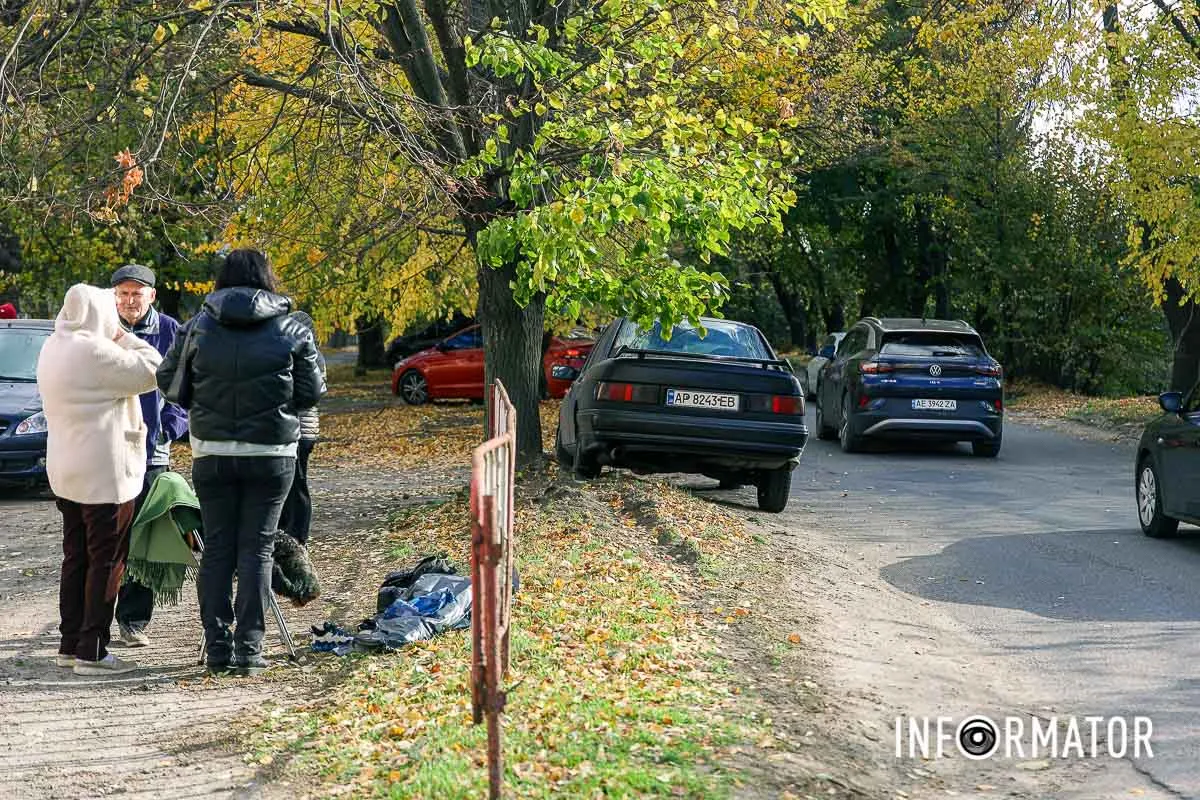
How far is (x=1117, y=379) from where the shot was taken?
33.6 meters

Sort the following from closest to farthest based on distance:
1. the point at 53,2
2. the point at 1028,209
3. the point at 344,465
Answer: the point at 53,2 → the point at 344,465 → the point at 1028,209

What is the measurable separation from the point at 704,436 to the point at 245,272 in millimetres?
6648

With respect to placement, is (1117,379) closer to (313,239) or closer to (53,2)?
(313,239)

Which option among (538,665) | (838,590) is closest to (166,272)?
(838,590)

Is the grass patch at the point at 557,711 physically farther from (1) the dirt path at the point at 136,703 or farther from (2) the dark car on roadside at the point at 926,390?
(2) the dark car on roadside at the point at 926,390

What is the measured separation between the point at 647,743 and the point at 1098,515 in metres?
9.17

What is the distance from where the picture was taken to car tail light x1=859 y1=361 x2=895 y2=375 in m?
19.3

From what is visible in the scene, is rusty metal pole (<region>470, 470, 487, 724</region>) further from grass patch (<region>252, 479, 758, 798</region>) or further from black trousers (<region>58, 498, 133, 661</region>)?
black trousers (<region>58, 498, 133, 661</region>)

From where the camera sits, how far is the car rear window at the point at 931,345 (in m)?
19.5

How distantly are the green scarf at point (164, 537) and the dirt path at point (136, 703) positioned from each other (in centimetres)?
42

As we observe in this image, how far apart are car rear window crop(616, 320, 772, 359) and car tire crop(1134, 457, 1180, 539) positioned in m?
3.64

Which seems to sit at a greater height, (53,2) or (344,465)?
(53,2)

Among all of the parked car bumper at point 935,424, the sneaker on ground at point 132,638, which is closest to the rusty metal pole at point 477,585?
the sneaker on ground at point 132,638

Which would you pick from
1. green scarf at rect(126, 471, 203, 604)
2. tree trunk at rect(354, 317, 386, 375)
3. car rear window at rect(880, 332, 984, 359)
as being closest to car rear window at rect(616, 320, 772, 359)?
car rear window at rect(880, 332, 984, 359)
